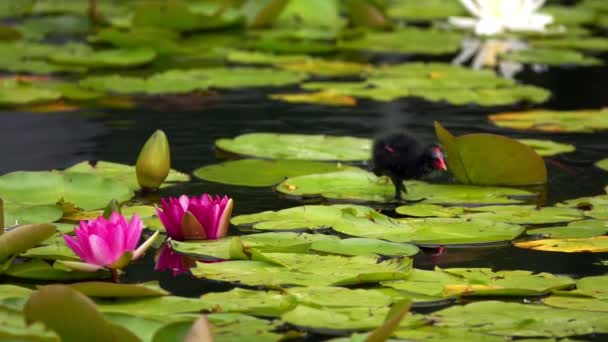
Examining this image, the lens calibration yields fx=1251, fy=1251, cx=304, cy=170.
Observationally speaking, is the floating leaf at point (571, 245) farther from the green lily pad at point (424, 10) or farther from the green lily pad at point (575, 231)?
the green lily pad at point (424, 10)

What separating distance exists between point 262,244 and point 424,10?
5.39 meters

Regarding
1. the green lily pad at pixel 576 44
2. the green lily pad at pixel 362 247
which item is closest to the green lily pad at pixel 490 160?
the green lily pad at pixel 362 247

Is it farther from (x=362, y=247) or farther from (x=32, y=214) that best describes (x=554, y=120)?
(x=32, y=214)

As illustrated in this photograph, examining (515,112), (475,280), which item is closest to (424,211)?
(475,280)

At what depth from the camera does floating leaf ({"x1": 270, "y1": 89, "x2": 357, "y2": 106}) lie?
4.75 meters

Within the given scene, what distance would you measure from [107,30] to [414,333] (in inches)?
164

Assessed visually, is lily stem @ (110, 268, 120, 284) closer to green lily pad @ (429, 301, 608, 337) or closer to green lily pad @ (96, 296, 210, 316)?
green lily pad @ (96, 296, 210, 316)

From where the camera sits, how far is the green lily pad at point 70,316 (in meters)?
1.95

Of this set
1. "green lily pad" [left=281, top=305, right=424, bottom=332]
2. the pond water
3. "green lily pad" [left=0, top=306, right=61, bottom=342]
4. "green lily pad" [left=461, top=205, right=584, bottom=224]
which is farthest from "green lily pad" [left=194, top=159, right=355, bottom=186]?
"green lily pad" [left=0, top=306, right=61, bottom=342]

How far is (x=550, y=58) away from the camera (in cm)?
586

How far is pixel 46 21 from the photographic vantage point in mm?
6840

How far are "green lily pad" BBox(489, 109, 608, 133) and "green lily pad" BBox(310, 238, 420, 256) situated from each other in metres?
1.66

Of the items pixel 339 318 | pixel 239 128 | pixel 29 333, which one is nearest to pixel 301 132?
pixel 239 128

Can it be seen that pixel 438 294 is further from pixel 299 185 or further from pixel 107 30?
pixel 107 30
